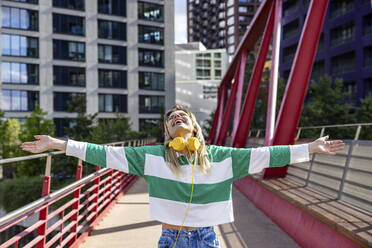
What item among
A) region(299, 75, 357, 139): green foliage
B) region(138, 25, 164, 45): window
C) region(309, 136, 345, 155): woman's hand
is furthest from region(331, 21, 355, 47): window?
region(309, 136, 345, 155): woman's hand

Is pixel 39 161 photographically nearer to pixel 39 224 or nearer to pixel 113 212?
pixel 113 212

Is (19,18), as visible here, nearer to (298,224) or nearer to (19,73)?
(19,73)

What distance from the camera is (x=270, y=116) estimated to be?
10031 millimetres

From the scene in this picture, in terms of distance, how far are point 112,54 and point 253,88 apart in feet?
116

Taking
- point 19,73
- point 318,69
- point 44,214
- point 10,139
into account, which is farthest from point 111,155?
point 318,69

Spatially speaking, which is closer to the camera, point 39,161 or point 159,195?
point 159,195

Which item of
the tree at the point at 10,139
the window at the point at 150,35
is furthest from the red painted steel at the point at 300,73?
the window at the point at 150,35

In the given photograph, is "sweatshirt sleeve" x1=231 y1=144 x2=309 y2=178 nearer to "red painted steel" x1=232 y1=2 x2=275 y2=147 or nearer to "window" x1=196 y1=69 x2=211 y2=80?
"red painted steel" x1=232 y1=2 x2=275 y2=147

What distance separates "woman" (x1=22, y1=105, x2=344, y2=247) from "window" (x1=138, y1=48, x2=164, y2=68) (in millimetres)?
46396

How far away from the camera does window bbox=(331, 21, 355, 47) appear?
39744 mm

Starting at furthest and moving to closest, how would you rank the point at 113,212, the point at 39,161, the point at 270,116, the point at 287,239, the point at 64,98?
1. the point at 64,98
2. the point at 39,161
3. the point at 270,116
4. the point at 113,212
5. the point at 287,239

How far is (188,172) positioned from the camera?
7.64 feet

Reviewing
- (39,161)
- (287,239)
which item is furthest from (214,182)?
(39,161)

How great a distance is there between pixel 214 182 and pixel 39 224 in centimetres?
263
